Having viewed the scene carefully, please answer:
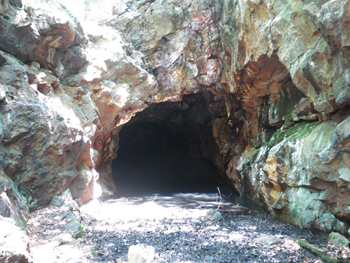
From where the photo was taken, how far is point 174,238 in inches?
240

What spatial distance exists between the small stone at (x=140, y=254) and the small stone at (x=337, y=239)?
12.1ft

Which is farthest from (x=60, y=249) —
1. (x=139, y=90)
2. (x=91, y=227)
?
(x=139, y=90)

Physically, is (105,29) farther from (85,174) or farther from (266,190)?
(266,190)

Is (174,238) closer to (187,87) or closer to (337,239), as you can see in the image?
(337,239)

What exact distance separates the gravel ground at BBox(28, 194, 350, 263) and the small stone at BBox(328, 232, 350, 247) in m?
0.13

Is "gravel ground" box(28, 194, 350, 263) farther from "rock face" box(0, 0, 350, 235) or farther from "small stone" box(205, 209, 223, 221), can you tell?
"rock face" box(0, 0, 350, 235)

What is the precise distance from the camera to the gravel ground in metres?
4.90

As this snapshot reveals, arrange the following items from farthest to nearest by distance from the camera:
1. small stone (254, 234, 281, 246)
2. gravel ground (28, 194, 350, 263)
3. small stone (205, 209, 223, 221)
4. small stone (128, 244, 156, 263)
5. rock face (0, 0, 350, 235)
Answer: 1. small stone (205, 209, 223, 221)
2. rock face (0, 0, 350, 235)
3. small stone (254, 234, 281, 246)
4. gravel ground (28, 194, 350, 263)
5. small stone (128, 244, 156, 263)

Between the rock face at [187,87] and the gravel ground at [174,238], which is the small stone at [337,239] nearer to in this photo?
the gravel ground at [174,238]

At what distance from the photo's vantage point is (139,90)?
12922mm

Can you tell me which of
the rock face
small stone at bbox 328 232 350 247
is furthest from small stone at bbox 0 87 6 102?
small stone at bbox 328 232 350 247

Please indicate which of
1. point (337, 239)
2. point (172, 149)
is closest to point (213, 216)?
point (337, 239)

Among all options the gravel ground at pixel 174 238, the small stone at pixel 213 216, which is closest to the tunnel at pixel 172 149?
the small stone at pixel 213 216

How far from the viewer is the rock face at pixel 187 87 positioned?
586cm
